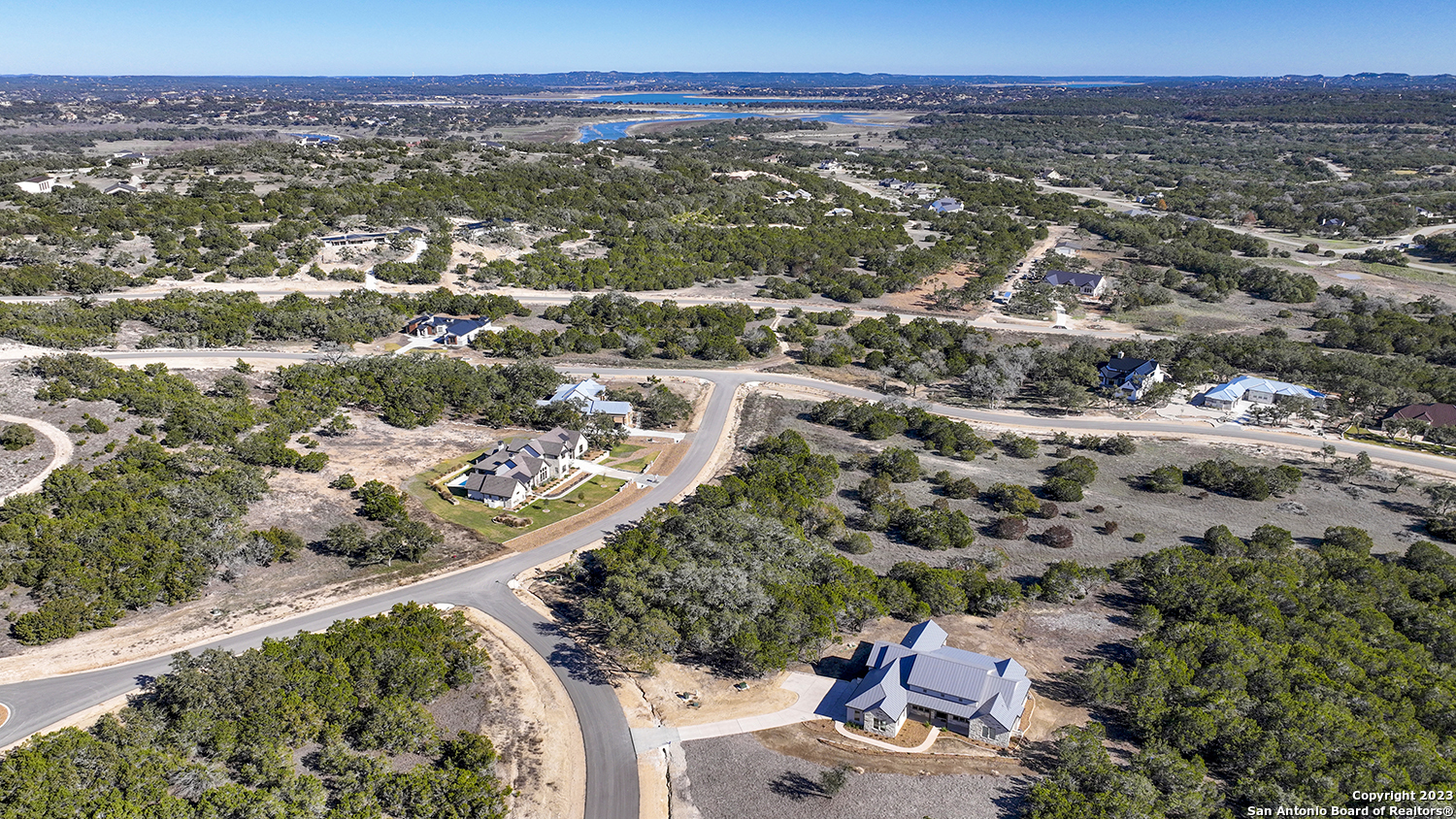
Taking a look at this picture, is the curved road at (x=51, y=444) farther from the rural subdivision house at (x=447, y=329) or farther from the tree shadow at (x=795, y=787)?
the tree shadow at (x=795, y=787)

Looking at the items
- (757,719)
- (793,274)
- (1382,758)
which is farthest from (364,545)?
(793,274)

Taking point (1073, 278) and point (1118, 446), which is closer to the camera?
point (1118, 446)

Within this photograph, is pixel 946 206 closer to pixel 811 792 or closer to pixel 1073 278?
pixel 1073 278

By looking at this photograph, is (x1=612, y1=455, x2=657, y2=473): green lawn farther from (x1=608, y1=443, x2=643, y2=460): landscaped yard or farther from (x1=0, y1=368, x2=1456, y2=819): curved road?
(x1=0, y1=368, x2=1456, y2=819): curved road

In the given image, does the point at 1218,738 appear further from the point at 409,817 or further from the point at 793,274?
the point at 793,274

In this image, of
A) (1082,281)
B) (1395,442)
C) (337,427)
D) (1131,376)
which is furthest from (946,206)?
Answer: (337,427)

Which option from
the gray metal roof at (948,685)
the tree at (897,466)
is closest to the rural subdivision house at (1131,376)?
the tree at (897,466)
